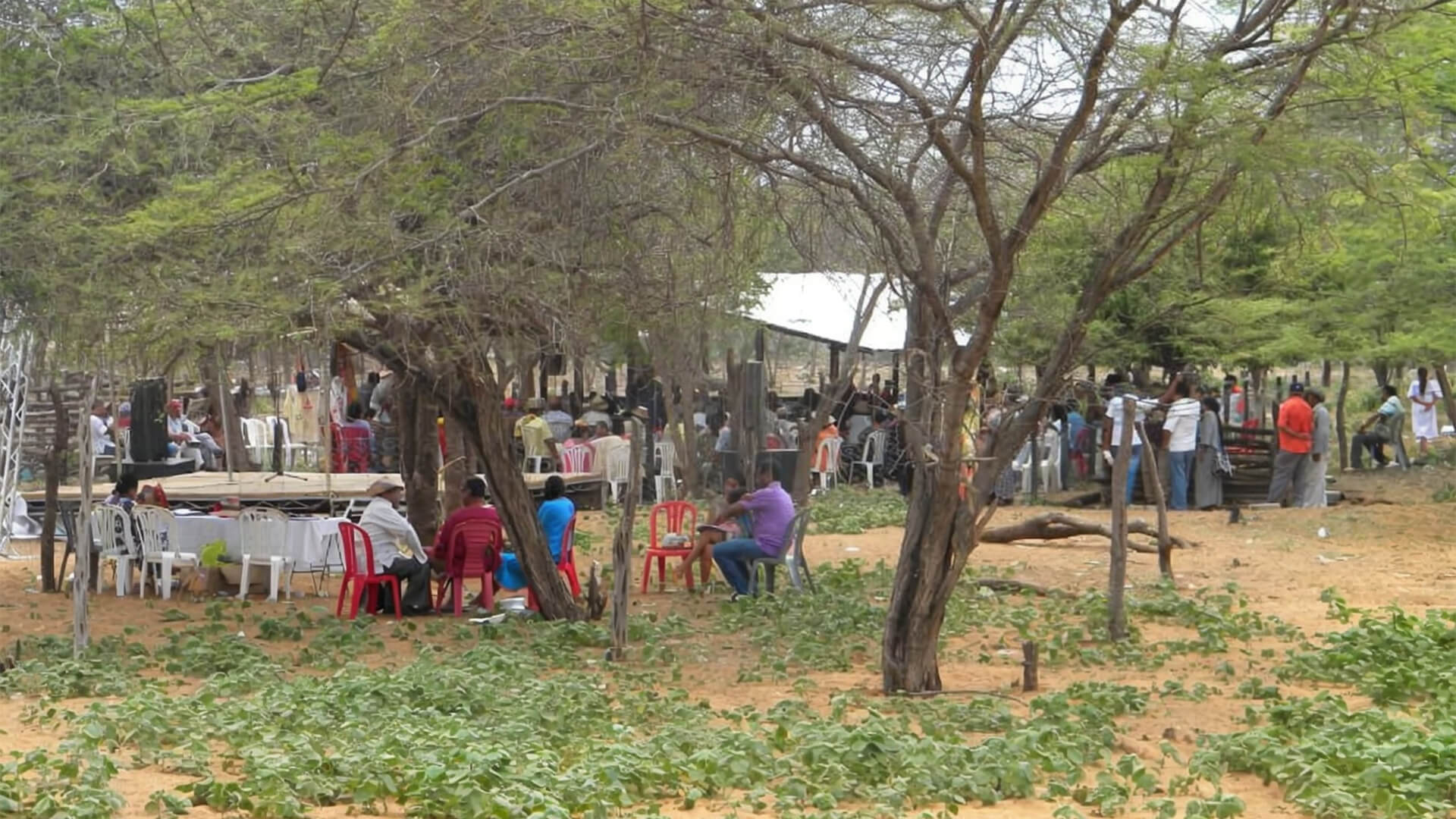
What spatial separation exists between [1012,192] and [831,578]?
A: 4.53m

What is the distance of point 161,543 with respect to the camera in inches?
599

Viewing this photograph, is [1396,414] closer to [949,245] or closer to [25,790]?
Result: [949,245]

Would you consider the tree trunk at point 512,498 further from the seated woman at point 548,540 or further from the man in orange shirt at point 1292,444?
the man in orange shirt at point 1292,444

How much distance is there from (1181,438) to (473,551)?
11.3 meters

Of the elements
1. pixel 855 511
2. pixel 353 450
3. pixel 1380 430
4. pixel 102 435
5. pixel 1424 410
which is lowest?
pixel 855 511

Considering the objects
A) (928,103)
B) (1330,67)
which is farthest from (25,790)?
(1330,67)

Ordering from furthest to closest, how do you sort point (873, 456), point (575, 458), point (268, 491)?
1. point (873, 456)
2. point (575, 458)
3. point (268, 491)

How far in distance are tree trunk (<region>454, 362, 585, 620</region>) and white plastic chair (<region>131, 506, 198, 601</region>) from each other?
10.4 ft

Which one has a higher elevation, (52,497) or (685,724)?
(52,497)

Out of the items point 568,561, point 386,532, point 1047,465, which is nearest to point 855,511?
point 1047,465

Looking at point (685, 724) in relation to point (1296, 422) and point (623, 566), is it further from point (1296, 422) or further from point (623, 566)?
point (1296, 422)

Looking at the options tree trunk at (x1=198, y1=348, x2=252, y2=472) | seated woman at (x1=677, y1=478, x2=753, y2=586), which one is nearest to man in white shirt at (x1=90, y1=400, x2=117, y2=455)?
tree trunk at (x1=198, y1=348, x2=252, y2=472)

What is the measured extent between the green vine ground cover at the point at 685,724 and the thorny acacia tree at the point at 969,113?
1468 millimetres

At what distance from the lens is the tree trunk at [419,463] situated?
53.3 ft
